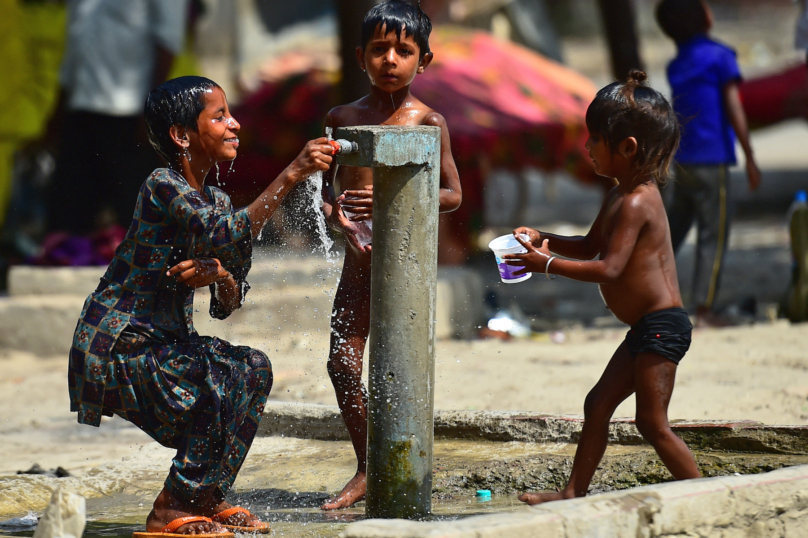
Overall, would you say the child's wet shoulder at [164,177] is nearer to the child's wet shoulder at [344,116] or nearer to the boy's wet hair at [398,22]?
the child's wet shoulder at [344,116]

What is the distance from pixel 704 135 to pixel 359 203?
13.1ft

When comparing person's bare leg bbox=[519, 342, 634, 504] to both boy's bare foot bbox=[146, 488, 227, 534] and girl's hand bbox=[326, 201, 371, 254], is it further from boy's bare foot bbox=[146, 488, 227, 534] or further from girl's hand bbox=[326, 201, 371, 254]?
boy's bare foot bbox=[146, 488, 227, 534]

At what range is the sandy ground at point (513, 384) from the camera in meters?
4.57

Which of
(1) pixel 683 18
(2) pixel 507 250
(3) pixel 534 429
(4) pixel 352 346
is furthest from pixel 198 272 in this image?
(1) pixel 683 18

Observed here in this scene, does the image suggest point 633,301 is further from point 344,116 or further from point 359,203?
point 344,116

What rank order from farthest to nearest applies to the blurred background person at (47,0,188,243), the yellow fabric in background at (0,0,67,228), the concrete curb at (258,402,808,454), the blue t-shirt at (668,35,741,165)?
the yellow fabric in background at (0,0,67,228), the blurred background person at (47,0,188,243), the blue t-shirt at (668,35,741,165), the concrete curb at (258,402,808,454)

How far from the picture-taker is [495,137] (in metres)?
8.60

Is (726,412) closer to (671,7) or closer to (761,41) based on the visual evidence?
(671,7)

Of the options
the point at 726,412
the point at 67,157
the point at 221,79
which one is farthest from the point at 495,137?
the point at 221,79

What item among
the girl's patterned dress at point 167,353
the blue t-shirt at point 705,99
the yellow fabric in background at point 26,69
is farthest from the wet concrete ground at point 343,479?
the yellow fabric in background at point 26,69

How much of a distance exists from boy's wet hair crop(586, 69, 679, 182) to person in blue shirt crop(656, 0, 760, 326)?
3.68 m

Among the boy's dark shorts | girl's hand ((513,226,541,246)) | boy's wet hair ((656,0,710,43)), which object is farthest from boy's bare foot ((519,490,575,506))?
boy's wet hair ((656,0,710,43))

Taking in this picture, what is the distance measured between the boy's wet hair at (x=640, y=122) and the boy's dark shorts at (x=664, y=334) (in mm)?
428

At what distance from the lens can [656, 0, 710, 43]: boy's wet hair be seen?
6699mm
